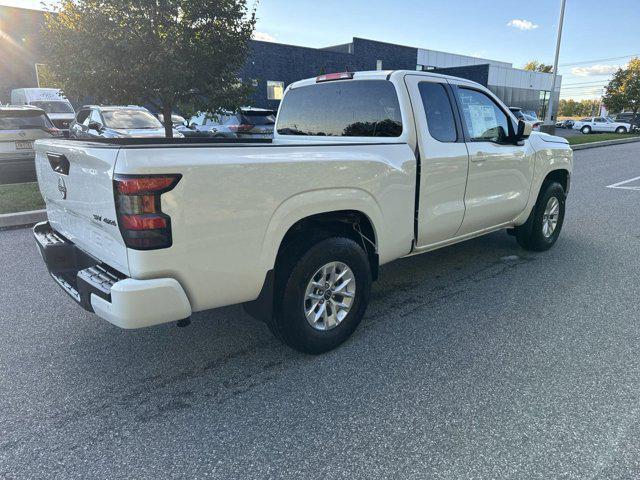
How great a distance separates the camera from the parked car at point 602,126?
38688mm

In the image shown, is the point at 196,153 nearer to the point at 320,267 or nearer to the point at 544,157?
the point at 320,267

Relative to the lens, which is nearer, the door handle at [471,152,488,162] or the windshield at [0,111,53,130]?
the door handle at [471,152,488,162]

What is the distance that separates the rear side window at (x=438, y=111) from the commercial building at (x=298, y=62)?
6514 millimetres

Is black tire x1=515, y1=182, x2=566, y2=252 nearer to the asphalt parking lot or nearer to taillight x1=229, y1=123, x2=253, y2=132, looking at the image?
the asphalt parking lot

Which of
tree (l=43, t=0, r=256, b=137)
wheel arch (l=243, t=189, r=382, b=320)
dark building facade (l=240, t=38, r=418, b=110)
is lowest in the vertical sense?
wheel arch (l=243, t=189, r=382, b=320)

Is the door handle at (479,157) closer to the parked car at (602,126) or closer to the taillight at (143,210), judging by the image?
the taillight at (143,210)

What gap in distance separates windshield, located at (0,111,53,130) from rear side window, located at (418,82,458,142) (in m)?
8.76

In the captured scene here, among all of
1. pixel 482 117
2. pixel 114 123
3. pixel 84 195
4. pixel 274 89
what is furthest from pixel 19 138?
pixel 274 89

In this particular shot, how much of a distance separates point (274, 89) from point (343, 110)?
25823mm

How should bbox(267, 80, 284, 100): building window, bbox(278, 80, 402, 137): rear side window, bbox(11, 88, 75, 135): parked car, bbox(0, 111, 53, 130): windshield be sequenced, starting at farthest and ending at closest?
bbox(267, 80, 284, 100): building window
bbox(11, 88, 75, 135): parked car
bbox(0, 111, 53, 130): windshield
bbox(278, 80, 402, 137): rear side window

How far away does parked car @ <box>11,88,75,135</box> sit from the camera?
57.6ft

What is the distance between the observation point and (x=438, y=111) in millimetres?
3904

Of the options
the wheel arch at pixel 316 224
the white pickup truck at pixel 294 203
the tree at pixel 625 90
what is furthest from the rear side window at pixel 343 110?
the tree at pixel 625 90

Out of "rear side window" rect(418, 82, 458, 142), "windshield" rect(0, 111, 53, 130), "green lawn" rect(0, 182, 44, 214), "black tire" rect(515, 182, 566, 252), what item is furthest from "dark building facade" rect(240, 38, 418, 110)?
"rear side window" rect(418, 82, 458, 142)
